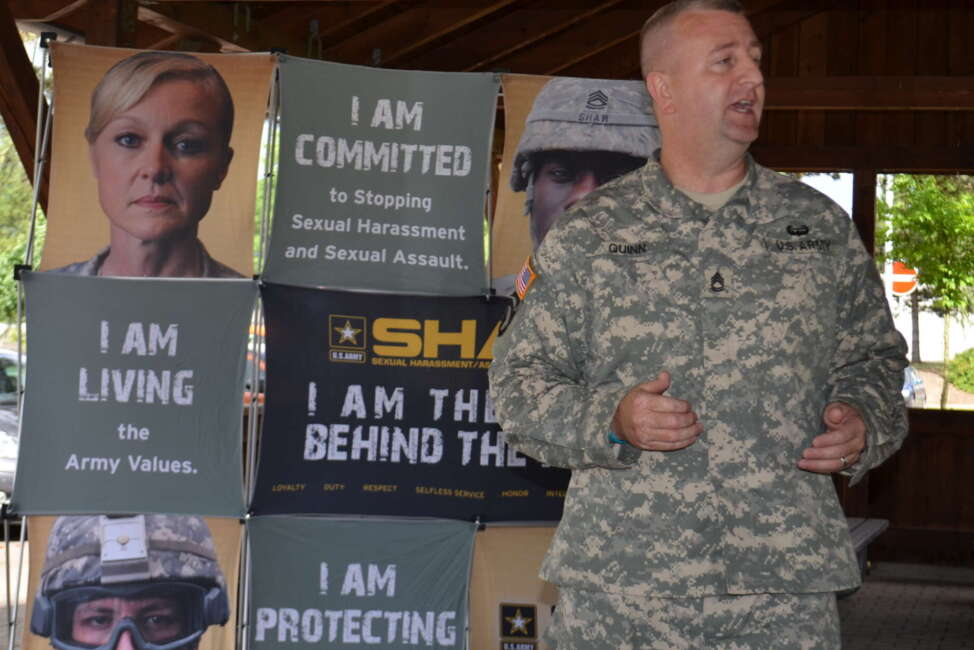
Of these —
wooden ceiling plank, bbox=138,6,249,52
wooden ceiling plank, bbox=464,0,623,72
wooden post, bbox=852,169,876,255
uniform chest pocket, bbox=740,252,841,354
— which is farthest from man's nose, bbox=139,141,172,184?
wooden post, bbox=852,169,876,255

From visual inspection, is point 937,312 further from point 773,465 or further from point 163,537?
point 773,465

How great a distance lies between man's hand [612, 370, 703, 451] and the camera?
1.76 metres

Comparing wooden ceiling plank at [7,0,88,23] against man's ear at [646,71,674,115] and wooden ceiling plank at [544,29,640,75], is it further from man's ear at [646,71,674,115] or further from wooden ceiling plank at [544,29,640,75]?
man's ear at [646,71,674,115]

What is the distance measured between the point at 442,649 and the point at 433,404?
757 millimetres

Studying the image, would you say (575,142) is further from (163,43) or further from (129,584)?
(163,43)

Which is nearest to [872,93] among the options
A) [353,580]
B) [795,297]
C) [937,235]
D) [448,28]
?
[937,235]

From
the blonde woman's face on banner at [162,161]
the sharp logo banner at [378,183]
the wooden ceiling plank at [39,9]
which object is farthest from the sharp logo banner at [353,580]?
the wooden ceiling plank at [39,9]

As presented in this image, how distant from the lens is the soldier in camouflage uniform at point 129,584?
4.19 metres

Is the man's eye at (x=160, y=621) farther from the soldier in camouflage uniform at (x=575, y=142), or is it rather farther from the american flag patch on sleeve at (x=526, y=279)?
the american flag patch on sleeve at (x=526, y=279)

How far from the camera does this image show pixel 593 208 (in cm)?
209

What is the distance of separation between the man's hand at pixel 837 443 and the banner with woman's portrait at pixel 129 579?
8.69 feet

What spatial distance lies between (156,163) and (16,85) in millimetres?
1091

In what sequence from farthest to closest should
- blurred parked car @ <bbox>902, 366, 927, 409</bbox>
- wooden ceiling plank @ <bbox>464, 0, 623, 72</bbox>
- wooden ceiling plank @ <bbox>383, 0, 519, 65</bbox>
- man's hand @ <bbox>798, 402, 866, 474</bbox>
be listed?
blurred parked car @ <bbox>902, 366, 927, 409</bbox>
wooden ceiling plank @ <bbox>464, 0, 623, 72</bbox>
wooden ceiling plank @ <bbox>383, 0, 519, 65</bbox>
man's hand @ <bbox>798, 402, 866, 474</bbox>

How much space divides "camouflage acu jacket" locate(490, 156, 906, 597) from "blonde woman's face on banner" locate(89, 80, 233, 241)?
2.41m
